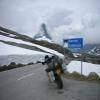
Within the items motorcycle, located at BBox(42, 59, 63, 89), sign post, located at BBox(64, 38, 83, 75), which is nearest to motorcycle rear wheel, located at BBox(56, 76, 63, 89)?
motorcycle, located at BBox(42, 59, 63, 89)

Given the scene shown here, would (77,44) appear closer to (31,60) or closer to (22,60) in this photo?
(22,60)

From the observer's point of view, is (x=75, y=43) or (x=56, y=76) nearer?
(x=56, y=76)

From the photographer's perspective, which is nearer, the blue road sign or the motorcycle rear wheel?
the motorcycle rear wheel

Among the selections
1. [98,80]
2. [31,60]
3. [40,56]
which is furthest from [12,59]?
[98,80]

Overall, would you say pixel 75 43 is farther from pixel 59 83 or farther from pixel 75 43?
pixel 59 83

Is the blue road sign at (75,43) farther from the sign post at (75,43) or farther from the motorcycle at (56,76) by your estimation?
the motorcycle at (56,76)

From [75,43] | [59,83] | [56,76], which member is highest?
Answer: [75,43]

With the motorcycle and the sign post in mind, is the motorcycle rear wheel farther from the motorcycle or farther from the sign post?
the sign post

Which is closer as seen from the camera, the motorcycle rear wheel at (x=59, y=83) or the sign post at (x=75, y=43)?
the motorcycle rear wheel at (x=59, y=83)

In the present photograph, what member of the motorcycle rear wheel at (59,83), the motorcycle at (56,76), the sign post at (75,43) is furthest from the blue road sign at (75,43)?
the motorcycle rear wheel at (59,83)

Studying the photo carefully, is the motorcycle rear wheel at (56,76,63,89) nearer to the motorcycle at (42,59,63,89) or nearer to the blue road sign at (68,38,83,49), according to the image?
the motorcycle at (42,59,63,89)

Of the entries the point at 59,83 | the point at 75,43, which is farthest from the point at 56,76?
the point at 75,43

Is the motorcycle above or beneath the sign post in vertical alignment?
beneath

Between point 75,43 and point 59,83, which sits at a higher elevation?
point 75,43
